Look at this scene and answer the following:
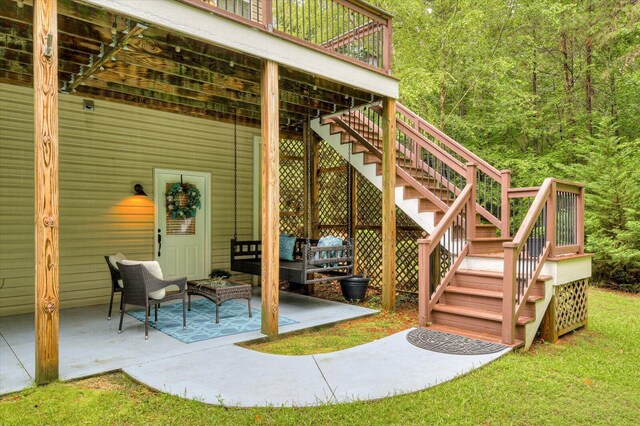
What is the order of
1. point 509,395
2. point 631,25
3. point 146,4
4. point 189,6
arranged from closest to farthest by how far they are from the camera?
point 509,395, point 146,4, point 189,6, point 631,25

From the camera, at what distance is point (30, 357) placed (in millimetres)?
3811

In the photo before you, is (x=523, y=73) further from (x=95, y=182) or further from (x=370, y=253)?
(x=95, y=182)

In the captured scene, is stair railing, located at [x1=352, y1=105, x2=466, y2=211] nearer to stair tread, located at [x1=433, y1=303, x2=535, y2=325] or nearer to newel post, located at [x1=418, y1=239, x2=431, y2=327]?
newel post, located at [x1=418, y1=239, x2=431, y2=327]

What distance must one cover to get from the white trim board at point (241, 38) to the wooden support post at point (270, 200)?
9.2 inches

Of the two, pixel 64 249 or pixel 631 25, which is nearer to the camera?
pixel 64 249

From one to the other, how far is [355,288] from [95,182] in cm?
448

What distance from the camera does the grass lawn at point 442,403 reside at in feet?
8.91

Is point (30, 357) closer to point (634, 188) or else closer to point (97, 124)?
point (97, 124)

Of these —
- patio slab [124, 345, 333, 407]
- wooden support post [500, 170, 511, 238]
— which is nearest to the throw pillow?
patio slab [124, 345, 333, 407]

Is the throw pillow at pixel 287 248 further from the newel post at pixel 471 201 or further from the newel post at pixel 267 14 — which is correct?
the newel post at pixel 267 14

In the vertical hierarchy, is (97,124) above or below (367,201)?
above

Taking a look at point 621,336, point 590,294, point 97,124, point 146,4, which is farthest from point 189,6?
point 590,294

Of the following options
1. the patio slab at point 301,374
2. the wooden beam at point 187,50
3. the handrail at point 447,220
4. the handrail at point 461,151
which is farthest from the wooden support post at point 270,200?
the handrail at point 461,151

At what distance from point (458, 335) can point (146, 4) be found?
4.63 meters
